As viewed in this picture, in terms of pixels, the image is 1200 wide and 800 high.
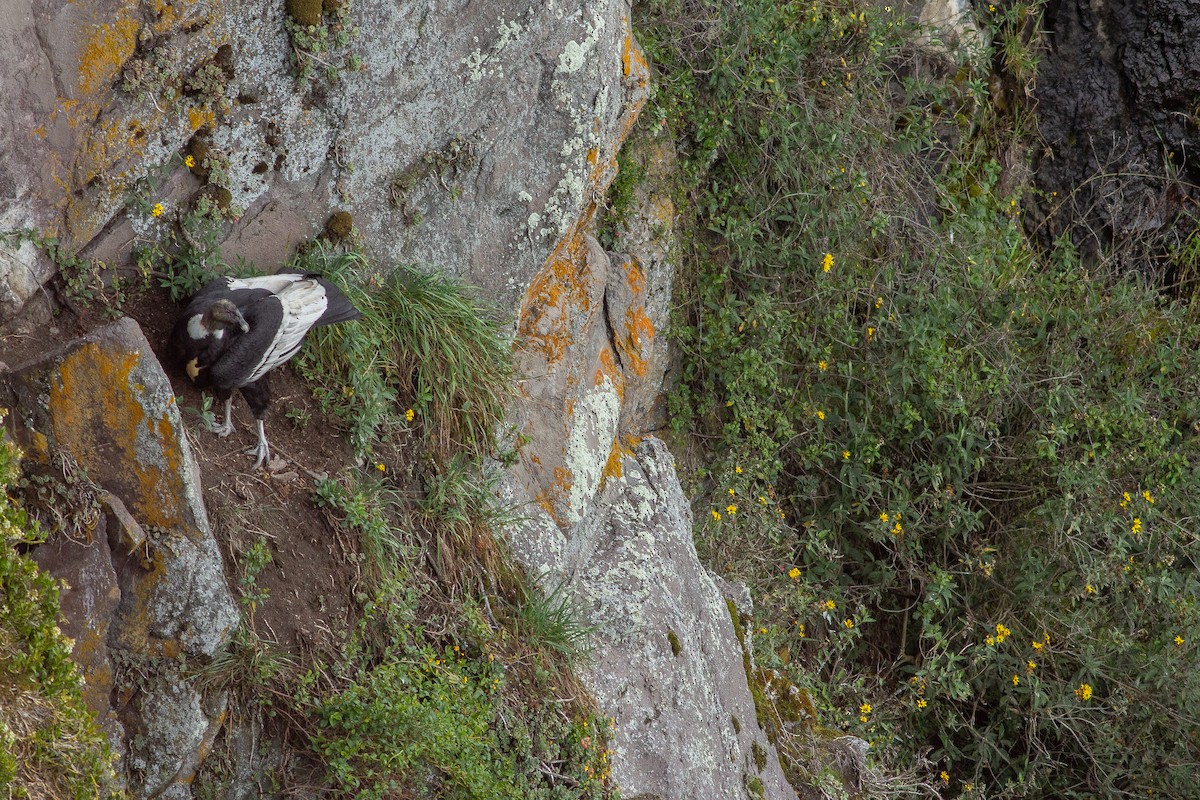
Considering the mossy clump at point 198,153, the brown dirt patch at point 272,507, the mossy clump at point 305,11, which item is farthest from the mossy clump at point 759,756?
the mossy clump at point 305,11

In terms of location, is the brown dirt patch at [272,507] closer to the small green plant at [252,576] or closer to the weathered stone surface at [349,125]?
the small green plant at [252,576]

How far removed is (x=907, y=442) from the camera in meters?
6.11

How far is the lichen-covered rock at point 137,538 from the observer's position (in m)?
2.75

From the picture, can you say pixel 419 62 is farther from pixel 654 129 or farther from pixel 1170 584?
pixel 1170 584

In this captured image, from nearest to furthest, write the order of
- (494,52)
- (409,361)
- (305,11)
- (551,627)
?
(305,11) → (551,627) → (409,361) → (494,52)

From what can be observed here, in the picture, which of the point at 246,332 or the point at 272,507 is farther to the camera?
the point at 272,507

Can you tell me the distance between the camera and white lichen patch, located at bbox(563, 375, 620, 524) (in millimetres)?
4402

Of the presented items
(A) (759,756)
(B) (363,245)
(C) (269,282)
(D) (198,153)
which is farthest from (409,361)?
(A) (759,756)

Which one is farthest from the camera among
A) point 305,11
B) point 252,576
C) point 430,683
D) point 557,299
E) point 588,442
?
point 557,299

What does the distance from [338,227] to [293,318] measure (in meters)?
0.73

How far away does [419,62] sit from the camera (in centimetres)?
402

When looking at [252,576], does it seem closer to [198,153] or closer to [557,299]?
[198,153]

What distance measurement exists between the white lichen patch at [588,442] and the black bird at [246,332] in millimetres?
1383

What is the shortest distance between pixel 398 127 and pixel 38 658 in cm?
248
